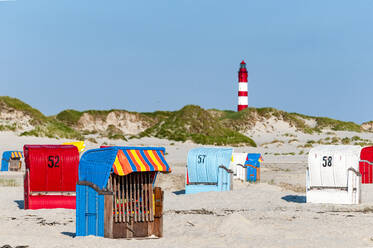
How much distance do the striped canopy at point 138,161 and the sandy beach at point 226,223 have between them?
4.85ft

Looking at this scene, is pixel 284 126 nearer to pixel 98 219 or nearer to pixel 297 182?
pixel 297 182

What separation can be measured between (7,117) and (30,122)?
2.22m

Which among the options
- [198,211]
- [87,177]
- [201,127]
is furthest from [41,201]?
[201,127]

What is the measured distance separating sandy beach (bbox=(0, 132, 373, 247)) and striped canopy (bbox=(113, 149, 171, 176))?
1.48 m

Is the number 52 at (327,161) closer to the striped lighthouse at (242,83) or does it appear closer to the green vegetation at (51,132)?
the green vegetation at (51,132)

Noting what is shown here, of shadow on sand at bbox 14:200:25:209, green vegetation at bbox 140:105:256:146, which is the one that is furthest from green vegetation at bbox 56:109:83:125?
shadow on sand at bbox 14:200:25:209

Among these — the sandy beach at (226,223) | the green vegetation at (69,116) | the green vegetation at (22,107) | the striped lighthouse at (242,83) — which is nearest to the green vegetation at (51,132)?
the green vegetation at (22,107)

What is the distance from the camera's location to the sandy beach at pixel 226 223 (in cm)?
1302

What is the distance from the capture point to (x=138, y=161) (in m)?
12.8

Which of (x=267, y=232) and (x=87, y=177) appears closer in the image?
(x=87, y=177)

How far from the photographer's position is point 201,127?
75.1 metres

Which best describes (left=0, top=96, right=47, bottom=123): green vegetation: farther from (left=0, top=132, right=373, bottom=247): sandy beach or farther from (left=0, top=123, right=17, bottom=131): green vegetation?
(left=0, top=132, right=373, bottom=247): sandy beach

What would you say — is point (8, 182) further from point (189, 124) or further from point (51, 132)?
point (189, 124)

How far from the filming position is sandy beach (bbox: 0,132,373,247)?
13.0 metres
